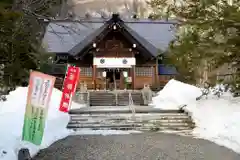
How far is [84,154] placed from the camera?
295 inches

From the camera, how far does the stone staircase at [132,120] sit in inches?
449

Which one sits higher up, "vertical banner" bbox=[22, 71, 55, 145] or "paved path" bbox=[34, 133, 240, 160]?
"vertical banner" bbox=[22, 71, 55, 145]

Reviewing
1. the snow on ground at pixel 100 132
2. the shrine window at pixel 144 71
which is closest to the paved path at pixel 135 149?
the snow on ground at pixel 100 132

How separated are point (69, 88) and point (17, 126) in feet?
14.4

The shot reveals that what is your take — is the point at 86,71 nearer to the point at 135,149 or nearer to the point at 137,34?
the point at 137,34

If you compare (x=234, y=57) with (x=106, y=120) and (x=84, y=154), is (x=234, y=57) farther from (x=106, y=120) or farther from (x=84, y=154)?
(x=84, y=154)

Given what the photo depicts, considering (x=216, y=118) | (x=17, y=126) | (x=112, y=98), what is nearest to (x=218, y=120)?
(x=216, y=118)

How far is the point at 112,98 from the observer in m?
20.1

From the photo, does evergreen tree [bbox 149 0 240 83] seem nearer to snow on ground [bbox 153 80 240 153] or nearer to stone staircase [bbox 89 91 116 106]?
snow on ground [bbox 153 80 240 153]

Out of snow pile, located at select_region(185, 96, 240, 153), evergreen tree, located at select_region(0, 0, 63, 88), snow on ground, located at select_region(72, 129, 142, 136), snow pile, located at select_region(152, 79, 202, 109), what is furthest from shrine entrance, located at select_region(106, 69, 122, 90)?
evergreen tree, located at select_region(0, 0, 63, 88)

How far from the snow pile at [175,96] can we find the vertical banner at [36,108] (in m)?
8.13

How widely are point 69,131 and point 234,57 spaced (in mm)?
5679

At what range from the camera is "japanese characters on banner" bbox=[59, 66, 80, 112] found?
519 inches

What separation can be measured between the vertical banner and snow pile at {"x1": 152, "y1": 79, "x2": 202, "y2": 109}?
8135mm
